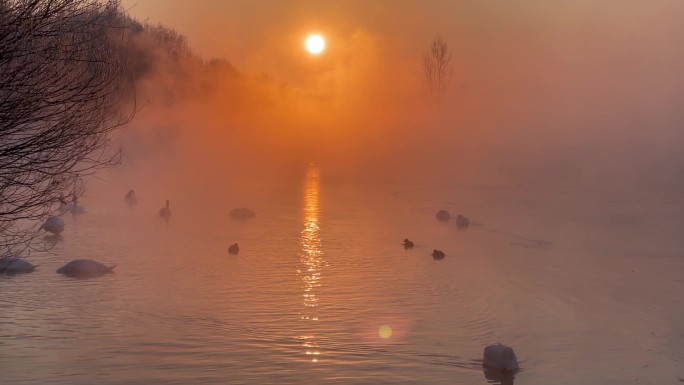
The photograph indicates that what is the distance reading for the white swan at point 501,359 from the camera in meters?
13.5

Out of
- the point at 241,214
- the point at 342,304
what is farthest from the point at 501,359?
the point at 241,214

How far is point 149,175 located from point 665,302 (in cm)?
4214

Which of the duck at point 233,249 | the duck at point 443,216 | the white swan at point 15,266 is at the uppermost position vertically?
the duck at point 443,216

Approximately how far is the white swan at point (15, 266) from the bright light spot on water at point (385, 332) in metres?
9.89

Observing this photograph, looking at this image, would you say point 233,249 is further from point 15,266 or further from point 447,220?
point 447,220

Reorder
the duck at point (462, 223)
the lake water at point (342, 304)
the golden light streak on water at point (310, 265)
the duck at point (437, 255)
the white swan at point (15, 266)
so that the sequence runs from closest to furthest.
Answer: the lake water at point (342, 304), the golden light streak on water at point (310, 265), the white swan at point (15, 266), the duck at point (437, 255), the duck at point (462, 223)

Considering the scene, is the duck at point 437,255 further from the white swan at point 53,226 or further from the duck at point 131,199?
the duck at point 131,199

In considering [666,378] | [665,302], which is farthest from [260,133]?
[666,378]

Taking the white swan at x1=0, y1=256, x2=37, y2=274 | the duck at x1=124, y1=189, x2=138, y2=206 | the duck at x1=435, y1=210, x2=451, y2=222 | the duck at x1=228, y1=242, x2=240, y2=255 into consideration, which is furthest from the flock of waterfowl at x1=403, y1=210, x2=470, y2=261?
the duck at x1=124, y1=189, x2=138, y2=206

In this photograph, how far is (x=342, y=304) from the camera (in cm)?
1812

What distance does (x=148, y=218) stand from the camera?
111ft

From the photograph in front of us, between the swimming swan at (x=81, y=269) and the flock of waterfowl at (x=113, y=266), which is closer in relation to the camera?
the flock of waterfowl at (x=113, y=266)

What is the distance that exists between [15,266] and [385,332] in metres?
10.4

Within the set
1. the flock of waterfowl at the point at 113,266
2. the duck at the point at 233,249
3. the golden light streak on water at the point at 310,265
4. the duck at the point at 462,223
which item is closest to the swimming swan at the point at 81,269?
the flock of waterfowl at the point at 113,266
